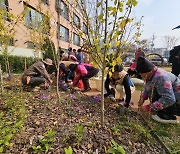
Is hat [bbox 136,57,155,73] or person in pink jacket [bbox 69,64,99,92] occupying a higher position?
hat [bbox 136,57,155,73]

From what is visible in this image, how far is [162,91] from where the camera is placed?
2.89 meters

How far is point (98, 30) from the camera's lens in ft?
7.50

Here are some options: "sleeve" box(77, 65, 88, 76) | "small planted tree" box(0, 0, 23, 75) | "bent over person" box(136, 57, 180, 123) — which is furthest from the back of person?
"small planted tree" box(0, 0, 23, 75)

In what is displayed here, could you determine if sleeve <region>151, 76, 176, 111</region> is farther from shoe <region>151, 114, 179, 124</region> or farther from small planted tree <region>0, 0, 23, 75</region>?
small planted tree <region>0, 0, 23, 75</region>

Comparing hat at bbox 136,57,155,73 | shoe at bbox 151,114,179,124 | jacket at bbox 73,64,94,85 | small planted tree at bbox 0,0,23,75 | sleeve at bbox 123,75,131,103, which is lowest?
shoe at bbox 151,114,179,124

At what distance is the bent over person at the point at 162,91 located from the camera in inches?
112

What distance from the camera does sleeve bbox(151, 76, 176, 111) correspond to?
2.84 m

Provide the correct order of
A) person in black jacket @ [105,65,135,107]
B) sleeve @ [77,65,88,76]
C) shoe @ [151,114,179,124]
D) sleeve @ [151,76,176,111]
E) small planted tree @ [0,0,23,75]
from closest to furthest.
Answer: sleeve @ [151,76,176,111]
shoe @ [151,114,179,124]
person in black jacket @ [105,65,135,107]
small planted tree @ [0,0,23,75]
sleeve @ [77,65,88,76]

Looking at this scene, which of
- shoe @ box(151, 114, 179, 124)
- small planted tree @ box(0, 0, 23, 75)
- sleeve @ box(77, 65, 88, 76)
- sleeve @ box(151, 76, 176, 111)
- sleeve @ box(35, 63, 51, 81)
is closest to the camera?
sleeve @ box(151, 76, 176, 111)

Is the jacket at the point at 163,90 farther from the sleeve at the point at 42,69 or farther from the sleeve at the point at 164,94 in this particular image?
the sleeve at the point at 42,69

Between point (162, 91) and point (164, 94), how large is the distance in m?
0.06

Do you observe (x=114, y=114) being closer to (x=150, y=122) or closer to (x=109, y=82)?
(x=150, y=122)

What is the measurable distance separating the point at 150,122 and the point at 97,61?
1508 mm

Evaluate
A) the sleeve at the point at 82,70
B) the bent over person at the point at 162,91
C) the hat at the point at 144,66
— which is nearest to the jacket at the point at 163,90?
the bent over person at the point at 162,91
